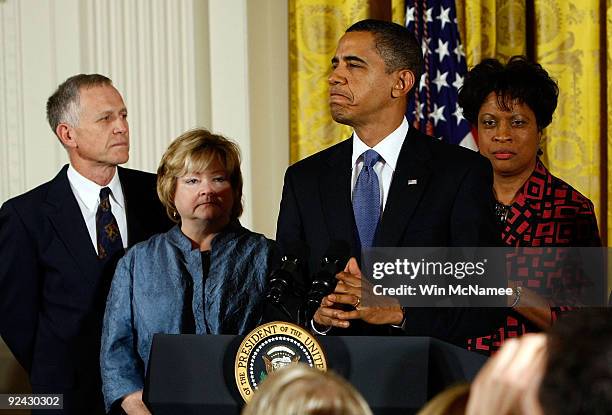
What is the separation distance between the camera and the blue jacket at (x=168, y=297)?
2.84 m

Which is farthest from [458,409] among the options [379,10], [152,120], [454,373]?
[379,10]

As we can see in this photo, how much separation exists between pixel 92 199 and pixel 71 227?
130 mm

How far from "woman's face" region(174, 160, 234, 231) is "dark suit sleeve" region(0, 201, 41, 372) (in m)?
0.62

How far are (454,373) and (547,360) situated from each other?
126 cm

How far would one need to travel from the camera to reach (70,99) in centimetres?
339

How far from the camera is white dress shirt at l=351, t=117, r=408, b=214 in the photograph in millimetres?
2984

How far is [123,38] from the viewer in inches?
177

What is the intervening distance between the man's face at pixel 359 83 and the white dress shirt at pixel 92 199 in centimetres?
81

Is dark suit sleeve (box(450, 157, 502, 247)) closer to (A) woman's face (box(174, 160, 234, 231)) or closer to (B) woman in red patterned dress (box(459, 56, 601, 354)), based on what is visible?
(B) woman in red patterned dress (box(459, 56, 601, 354))

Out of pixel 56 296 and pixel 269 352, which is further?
pixel 56 296

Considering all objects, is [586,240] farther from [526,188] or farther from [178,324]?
[178,324]

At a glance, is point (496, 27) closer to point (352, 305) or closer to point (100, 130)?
point (100, 130)

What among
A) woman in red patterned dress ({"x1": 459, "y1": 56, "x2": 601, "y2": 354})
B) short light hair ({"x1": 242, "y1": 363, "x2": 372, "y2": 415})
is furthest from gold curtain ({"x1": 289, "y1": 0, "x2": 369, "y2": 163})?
short light hair ({"x1": 242, "y1": 363, "x2": 372, "y2": 415})

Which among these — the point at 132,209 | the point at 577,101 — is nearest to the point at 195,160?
the point at 132,209
